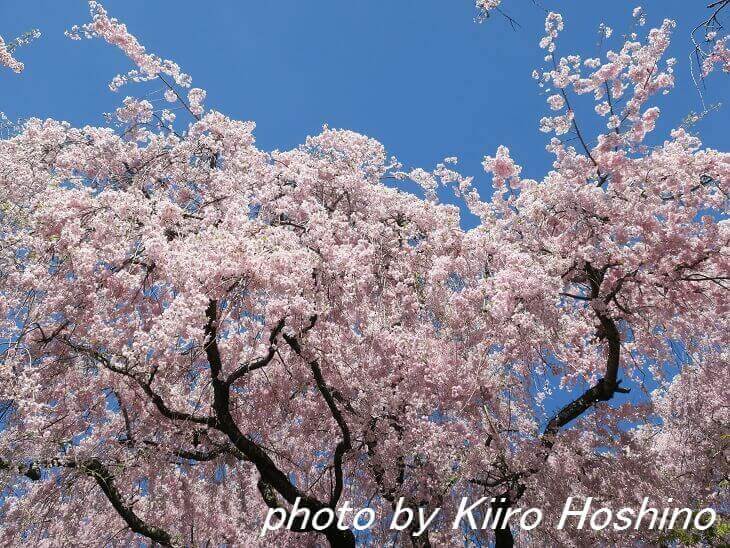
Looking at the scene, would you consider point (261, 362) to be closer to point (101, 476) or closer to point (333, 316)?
point (333, 316)

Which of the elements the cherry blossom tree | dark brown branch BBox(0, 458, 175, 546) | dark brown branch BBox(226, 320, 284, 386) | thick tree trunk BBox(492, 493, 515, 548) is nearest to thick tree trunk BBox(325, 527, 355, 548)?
the cherry blossom tree

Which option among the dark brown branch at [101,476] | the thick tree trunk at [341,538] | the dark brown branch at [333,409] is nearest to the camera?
the dark brown branch at [101,476]

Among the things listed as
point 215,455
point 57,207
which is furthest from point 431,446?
point 57,207

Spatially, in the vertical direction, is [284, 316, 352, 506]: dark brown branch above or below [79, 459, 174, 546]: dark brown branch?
above

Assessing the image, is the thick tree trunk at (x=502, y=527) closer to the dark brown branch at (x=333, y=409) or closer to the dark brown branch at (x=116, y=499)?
the dark brown branch at (x=333, y=409)

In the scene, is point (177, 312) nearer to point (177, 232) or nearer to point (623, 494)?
point (177, 232)

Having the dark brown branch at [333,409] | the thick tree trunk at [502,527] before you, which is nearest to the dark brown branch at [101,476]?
the dark brown branch at [333,409]

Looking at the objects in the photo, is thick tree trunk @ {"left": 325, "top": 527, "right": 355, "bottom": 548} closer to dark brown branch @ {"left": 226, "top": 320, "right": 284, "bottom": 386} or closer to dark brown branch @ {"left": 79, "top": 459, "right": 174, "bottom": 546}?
dark brown branch @ {"left": 79, "top": 459, "right": 174, "bottom": 546}

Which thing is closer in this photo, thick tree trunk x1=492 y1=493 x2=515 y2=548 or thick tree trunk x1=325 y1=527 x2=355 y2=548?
thick tree trunk x1=325 y1=527 x2=355 y2=548

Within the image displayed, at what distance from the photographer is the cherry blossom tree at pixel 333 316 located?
7.03 metres

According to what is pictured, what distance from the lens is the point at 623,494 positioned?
9.63 meters

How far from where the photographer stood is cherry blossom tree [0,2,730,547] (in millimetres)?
7031

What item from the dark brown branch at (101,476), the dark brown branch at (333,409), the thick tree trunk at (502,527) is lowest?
the thick tree trunk at (502,527)

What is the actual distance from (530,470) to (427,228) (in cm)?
482
